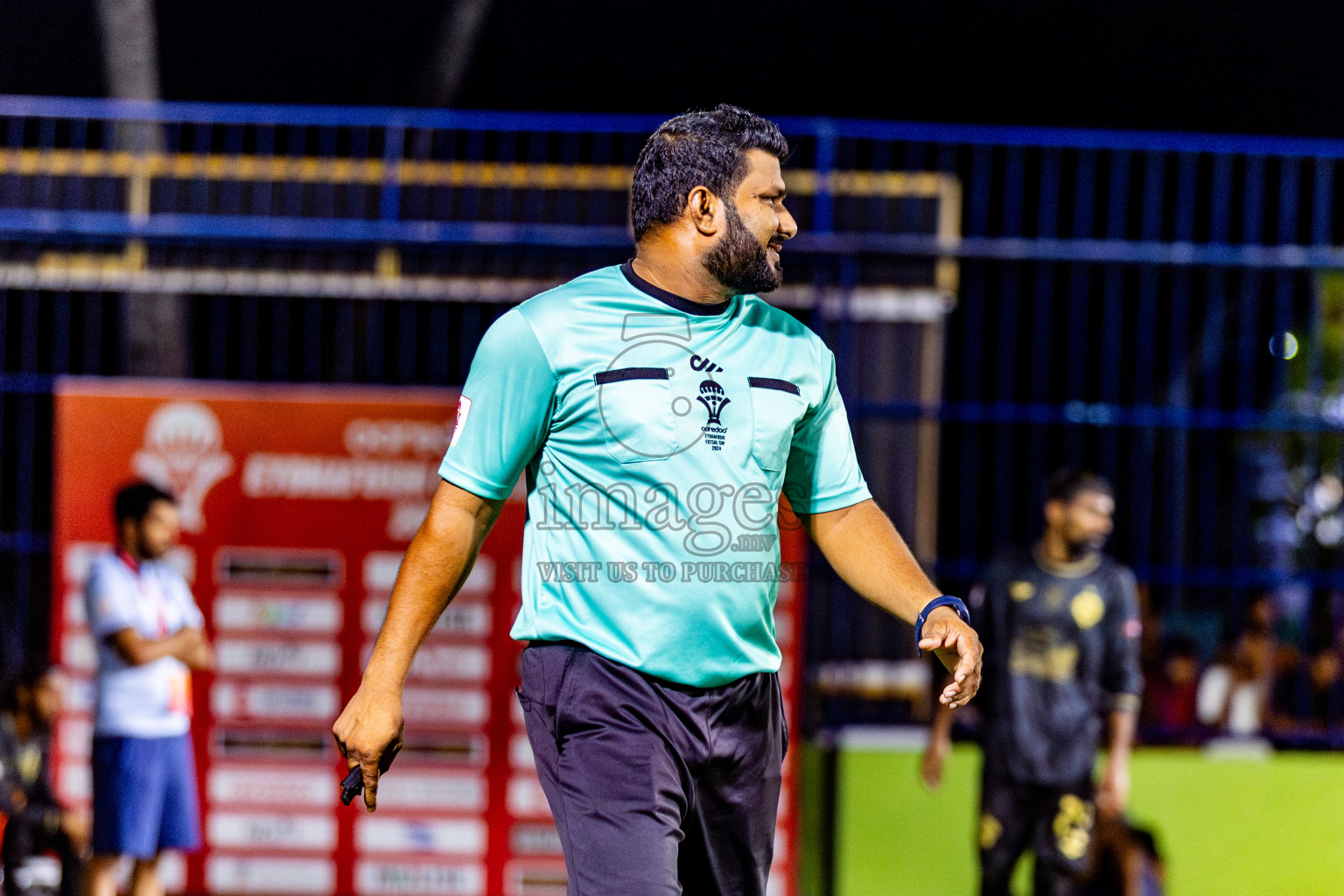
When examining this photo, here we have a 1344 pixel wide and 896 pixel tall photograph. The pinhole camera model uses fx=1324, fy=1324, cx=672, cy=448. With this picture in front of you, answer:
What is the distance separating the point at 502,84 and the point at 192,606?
4.16m

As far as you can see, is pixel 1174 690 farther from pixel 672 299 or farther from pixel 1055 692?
pixel 672 299

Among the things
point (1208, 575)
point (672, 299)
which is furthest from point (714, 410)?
point (1208, 575)

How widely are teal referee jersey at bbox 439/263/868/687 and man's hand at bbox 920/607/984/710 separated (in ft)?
1.27

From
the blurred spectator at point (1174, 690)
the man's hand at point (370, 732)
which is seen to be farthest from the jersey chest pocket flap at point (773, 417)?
the blurred spectator at point (1174, 690)

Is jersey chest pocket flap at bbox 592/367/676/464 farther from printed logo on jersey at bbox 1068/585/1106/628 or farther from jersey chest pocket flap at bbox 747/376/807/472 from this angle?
printed logo on jersey at bbox 1068/585/1106/628

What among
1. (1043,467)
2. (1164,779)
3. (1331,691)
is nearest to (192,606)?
(1043,467)

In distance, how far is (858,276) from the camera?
5.38m

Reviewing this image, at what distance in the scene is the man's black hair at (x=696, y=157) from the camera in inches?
101

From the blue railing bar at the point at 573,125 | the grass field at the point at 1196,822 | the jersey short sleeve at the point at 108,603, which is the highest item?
the blue railing bar at the point at 573,125

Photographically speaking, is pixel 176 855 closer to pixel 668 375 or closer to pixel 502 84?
pixel 668 375

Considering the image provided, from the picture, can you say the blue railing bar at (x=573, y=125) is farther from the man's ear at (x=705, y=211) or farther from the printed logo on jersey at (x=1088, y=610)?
the man's ear at (x=705, y=211)

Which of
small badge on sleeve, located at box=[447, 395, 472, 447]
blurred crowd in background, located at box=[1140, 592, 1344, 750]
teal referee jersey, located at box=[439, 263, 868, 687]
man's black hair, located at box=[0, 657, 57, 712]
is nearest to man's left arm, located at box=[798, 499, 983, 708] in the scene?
teal referee jersey, located at box=[439, 263, 868, 687]

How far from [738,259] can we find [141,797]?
12.1 feet

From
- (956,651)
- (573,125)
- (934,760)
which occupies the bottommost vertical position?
(934,760)
